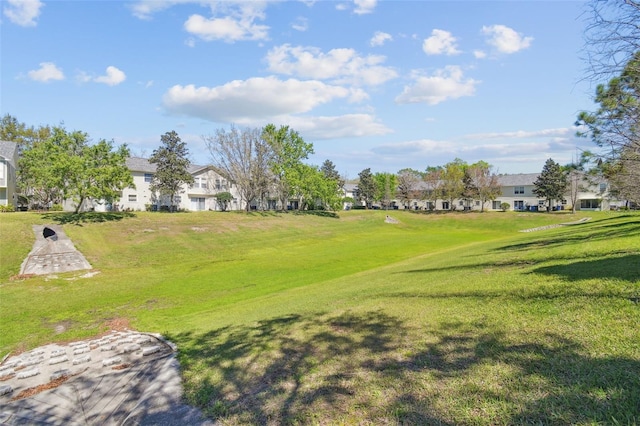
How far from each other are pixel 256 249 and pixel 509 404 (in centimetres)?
2964

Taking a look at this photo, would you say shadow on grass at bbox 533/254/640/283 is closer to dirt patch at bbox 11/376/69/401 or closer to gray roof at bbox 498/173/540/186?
dirt patch at bbox 11/376/69/401

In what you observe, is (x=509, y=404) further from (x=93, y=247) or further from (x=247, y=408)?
(x=93, y=247)

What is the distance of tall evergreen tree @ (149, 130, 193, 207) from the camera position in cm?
4791

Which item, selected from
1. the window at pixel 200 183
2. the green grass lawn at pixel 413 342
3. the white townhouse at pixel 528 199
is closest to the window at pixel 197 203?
the window at pixel 200 183

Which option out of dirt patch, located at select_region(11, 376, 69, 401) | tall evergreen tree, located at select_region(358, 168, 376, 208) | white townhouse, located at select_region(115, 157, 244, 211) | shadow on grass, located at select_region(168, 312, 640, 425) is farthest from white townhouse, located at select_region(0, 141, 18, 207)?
tall evergreen tree, located at select_region(358, 168, 376, 208)

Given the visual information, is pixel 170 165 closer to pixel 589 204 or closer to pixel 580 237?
pixel 580 237

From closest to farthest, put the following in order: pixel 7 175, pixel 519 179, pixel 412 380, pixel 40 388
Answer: pixel 412 380, pixel 40 388, pixel 7 175, pixel 519 179

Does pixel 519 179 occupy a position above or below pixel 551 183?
above

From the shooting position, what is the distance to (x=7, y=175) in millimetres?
35969

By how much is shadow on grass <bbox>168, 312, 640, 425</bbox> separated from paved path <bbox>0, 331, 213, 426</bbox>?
34 cm

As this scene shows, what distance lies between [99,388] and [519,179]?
79763 millimetres

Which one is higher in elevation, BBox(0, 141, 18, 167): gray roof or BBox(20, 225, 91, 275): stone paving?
BBox(0, 141, 18, 167): gray roof

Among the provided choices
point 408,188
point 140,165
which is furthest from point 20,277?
point 408,188

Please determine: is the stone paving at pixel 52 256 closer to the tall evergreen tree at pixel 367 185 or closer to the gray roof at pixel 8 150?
the gray roof at pixel 8 150
